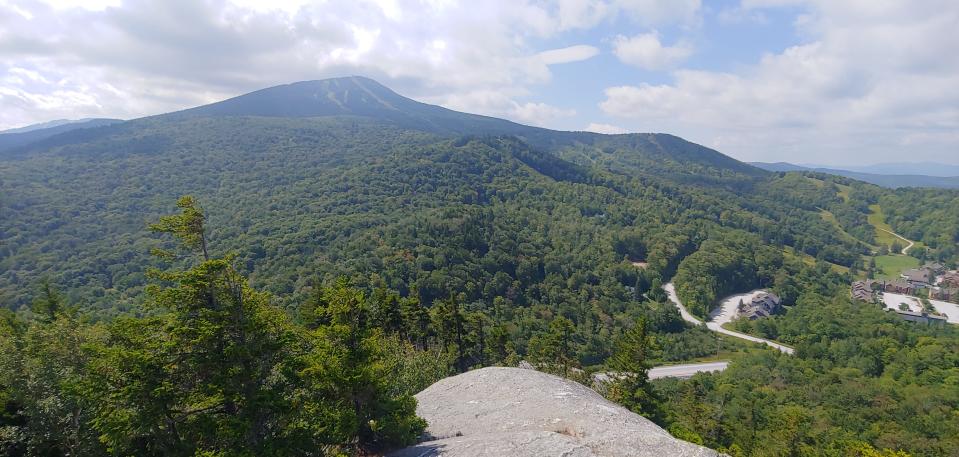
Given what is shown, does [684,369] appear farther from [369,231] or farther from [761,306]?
[369,231]

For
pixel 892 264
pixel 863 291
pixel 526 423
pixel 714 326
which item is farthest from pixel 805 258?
pixel 526 423

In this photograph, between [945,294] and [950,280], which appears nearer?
[945,294]

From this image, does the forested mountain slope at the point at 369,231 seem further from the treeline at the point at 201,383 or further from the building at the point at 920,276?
the treeline at the point at 201,383

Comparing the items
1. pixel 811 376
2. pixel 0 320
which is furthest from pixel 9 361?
pixel 811 376

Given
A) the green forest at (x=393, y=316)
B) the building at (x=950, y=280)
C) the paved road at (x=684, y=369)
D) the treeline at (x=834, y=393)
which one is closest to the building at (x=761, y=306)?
the treeline at (x=834, y=393)

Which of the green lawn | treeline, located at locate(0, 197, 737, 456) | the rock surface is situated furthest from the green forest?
the green lawn

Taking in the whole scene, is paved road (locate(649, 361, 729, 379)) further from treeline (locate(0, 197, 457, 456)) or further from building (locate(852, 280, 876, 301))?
building (locate(852, 280, 876, 301))
